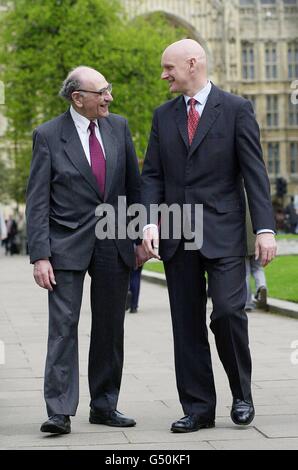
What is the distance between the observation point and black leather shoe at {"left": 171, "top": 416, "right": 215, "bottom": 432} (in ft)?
24.6

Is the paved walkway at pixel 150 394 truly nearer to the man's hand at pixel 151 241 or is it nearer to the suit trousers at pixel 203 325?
the suit trousers at pixel 203 325

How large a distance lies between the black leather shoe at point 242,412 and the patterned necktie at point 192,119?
1513 millimetres

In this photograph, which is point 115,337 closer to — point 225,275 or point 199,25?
point 225,275

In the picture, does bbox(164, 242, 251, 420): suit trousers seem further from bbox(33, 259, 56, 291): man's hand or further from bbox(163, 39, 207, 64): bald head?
bbox(163, 39, 207, 64): bald head

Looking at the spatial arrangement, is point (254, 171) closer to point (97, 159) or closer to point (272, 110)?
point (97, 159)

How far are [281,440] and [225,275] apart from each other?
39.6 inches

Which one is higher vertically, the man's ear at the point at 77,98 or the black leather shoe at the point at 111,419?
the man's ear at the point at 77,98

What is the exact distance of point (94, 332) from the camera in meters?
7.97

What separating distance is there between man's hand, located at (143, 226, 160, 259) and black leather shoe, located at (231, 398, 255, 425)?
0.95 m

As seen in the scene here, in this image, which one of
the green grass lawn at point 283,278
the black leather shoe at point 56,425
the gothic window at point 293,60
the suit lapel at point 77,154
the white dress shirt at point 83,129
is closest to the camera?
the black leather shoe at point 56,425

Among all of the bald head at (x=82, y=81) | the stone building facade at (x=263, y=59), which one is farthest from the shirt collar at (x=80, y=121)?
the stone building facade at (x=263, y=59)

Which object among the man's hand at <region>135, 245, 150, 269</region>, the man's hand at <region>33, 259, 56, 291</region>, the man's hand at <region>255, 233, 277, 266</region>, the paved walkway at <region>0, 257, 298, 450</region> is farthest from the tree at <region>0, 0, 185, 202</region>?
the man's hand at <region>255, 233, 277, 266</region>

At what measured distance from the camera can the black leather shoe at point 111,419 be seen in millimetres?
7816

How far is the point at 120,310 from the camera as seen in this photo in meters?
7.98
